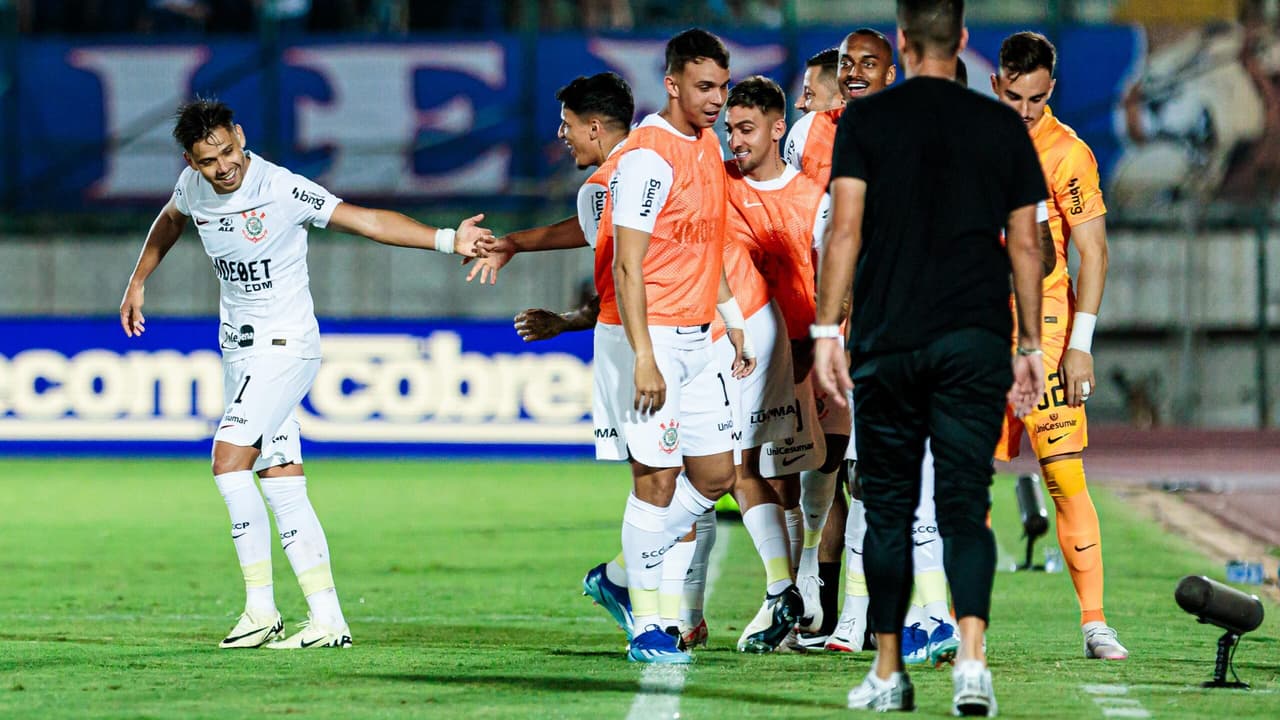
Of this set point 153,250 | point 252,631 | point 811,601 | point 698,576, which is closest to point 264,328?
point 153,250

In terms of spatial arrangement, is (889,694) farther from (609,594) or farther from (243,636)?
(243,636)

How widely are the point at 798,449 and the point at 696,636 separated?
86cm

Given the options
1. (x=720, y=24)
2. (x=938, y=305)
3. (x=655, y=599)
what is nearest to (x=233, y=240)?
(x=655, y=599)

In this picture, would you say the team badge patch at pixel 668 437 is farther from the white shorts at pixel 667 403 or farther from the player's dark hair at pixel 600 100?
the player's dark hair at pixel 600 100

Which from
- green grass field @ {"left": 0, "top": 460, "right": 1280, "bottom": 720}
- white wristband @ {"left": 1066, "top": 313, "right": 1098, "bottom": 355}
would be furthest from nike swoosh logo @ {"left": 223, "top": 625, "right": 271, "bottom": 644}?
white wristband @ {"left": 1066, "top": 313, "right": 1098, "bottom": 355}

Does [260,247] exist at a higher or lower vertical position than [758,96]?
lower

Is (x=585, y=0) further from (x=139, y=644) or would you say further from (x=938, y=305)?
(x=938, y=305)

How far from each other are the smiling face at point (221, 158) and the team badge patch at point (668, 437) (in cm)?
210

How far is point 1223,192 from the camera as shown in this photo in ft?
79.7

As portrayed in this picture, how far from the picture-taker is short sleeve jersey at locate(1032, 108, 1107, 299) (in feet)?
23.9

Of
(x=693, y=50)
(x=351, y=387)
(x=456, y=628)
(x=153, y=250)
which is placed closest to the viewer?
(x=693, y=50)

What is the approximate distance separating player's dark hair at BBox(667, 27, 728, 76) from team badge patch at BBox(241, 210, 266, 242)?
1.88m

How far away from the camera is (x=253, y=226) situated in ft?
25.3

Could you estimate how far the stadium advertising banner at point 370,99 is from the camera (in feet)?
82.2
